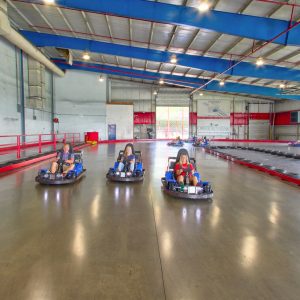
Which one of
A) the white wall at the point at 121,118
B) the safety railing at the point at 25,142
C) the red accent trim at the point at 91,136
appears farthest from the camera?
the white wall at the point at 121,118

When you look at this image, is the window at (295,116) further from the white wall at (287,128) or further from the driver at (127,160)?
the driver at (127,160)

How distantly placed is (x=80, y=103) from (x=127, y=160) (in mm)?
17234

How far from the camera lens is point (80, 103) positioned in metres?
21.8

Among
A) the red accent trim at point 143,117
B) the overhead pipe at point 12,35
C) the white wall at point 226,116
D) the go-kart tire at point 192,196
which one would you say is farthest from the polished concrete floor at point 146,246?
the white wall at point 226,116

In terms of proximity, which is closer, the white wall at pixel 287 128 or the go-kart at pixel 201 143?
the go-kart at pixel 201 143

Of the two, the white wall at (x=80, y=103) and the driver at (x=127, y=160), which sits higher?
the white wall at (x=80, y=103)

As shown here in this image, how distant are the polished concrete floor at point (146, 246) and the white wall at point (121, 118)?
19483mm

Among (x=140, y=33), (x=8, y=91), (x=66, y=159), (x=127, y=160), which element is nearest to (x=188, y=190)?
(x=127, y=160)

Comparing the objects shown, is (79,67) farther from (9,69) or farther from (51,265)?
(51,265)

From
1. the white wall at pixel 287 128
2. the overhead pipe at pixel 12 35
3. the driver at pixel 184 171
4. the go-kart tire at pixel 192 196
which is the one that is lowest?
the go-kart tire at pixel 192 196

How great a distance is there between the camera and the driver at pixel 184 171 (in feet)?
15.0

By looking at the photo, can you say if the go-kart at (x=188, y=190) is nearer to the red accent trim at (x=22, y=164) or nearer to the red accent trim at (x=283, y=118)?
the red accent trim at (x=22, y=164)

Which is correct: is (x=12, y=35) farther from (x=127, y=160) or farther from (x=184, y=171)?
(x=184, y=171)

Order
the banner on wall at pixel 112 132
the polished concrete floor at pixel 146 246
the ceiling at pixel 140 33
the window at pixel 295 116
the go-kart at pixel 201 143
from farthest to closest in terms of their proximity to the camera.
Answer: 1. the window at pixel 295 116
2. the banner on wall at pixel 112 132
3. the go-kart at pixel 201 143
4. the ceiling at pixel 140 33
5. the polished concrete floor at pixel 146 246
